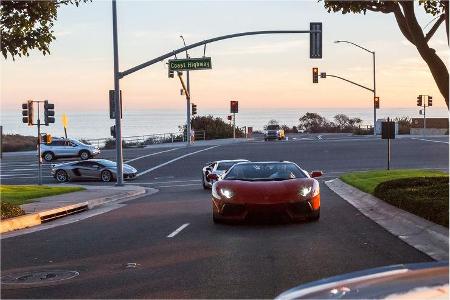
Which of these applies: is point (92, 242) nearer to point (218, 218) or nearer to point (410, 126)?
point (218, 218)

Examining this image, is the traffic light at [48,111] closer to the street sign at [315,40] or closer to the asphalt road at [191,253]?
the street sign at [315,40]

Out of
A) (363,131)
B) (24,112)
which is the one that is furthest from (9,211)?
(363,131)

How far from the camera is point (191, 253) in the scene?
1038cm

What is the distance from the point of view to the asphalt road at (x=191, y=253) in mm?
8047

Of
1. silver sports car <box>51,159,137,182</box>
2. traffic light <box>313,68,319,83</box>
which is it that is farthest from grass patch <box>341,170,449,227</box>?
traffic light <box>313,68,319,83</box>

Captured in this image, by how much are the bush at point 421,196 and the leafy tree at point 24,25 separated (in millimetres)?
8965

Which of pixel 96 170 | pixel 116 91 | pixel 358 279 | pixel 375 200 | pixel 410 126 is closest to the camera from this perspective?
pixel 358 279

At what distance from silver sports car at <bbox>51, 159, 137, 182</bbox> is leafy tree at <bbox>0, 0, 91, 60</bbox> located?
19.9m

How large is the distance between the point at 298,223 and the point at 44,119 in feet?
65.5

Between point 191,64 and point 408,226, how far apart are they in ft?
73.2

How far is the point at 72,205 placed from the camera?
1948 cm

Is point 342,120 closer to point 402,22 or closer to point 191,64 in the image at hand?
point 191,64

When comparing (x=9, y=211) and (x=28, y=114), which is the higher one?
(x=28, y=114)

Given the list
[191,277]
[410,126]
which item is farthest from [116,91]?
[410,126]
